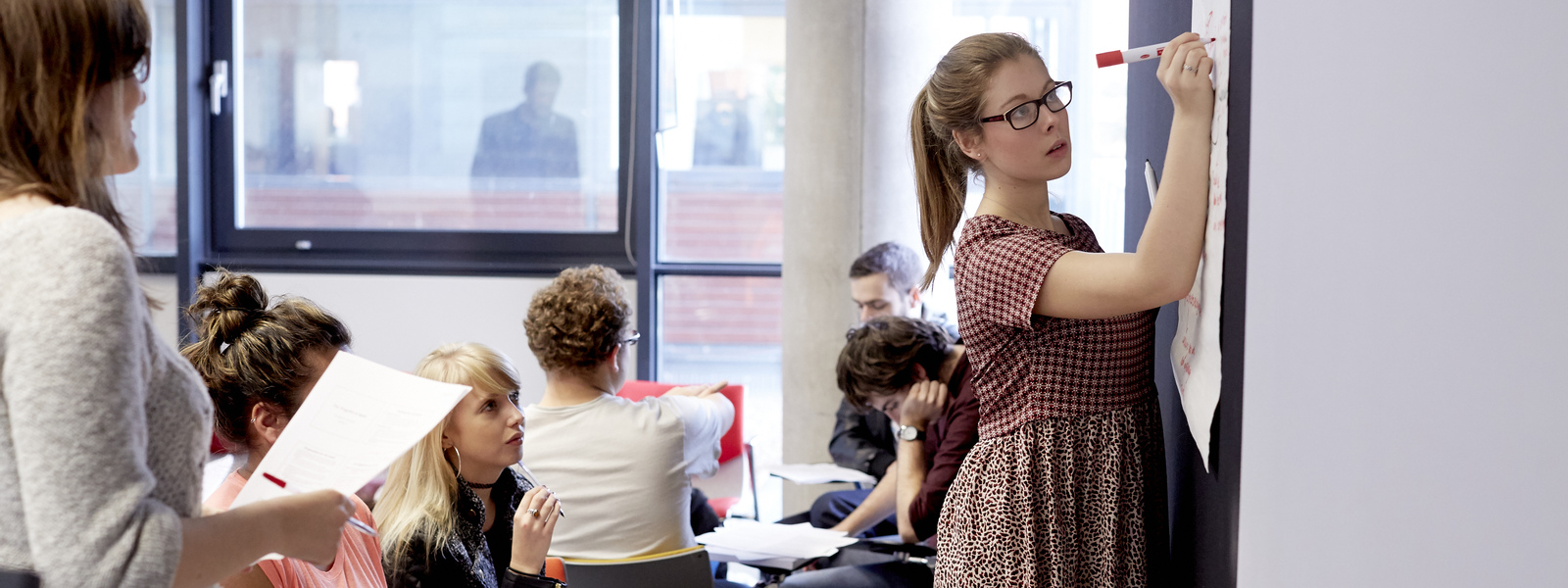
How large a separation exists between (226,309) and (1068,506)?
1205mm

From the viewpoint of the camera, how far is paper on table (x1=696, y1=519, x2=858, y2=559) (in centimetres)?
244

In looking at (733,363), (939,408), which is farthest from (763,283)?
(939,408)

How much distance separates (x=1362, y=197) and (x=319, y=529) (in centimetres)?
94

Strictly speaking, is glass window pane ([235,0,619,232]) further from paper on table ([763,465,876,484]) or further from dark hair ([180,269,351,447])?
dark hair ([180,269,351,447])

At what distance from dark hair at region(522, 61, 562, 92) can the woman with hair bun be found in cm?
347

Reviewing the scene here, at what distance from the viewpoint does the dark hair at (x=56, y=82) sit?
86cm

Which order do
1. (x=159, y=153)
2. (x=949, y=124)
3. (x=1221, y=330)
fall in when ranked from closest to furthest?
(x=1221, y=330)
(x=949, y=124)
(x=159, y=153)

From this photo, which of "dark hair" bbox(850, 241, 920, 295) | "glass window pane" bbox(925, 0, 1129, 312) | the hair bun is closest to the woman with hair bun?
the hair bun

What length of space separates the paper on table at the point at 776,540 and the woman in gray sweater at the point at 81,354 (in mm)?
1585

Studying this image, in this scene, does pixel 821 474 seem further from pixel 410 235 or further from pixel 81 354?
pixel 410 235

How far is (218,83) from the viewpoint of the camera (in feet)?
16.6

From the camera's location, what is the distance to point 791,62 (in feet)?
14.0

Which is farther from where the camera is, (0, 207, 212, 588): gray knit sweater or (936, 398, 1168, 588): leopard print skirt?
(936, 398, 1168, 588): leopard print skirt

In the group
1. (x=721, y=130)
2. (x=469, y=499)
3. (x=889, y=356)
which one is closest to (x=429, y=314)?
(x=721, y=130)
